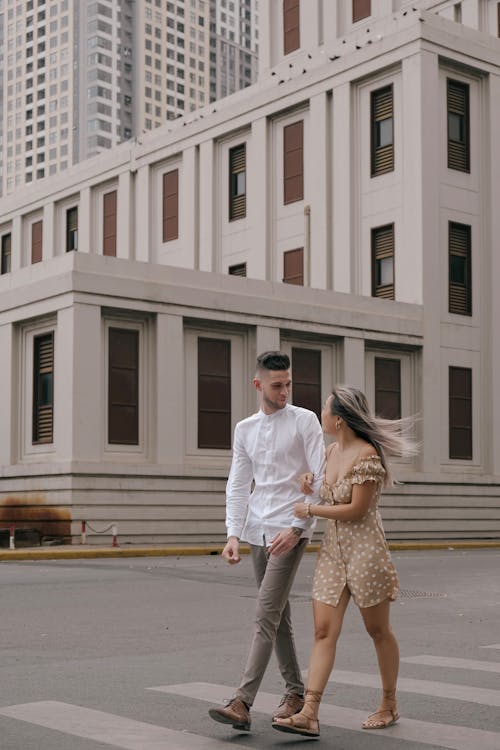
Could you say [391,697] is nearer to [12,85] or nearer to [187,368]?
[187,368]

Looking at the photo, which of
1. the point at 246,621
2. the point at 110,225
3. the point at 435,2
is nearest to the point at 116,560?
the point at 246,621

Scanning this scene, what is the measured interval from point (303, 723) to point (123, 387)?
23.4m

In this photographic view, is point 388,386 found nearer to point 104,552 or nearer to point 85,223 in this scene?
point 104,552

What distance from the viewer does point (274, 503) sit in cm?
684

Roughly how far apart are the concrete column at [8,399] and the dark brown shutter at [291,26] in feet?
63.2

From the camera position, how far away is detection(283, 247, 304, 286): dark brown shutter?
38.0 m

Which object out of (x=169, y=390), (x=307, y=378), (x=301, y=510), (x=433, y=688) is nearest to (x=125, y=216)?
(x=307, y=378)

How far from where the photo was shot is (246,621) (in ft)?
40.5

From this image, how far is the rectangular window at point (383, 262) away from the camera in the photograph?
1394 inches

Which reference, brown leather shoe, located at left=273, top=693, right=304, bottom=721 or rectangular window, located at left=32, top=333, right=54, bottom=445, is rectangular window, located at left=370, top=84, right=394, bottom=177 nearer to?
rectangular window, located at left=32, top=333, right=54, bottom=445

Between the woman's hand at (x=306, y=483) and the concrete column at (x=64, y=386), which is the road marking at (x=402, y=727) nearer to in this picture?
the woman's hand at (x=306, y=483)

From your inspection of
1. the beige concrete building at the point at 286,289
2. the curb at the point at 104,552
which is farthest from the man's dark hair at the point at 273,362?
the beige concrete building at the point at 286,289

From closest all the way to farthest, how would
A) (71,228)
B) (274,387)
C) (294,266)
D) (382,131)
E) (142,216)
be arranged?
1. (274,387)
2. (382,131)
3. (294,266)
4. (142,216)
5. (71,228)

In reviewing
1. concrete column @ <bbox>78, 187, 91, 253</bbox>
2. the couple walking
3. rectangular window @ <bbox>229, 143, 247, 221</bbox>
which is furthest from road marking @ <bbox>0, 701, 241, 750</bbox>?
concrete column @ <bbox>78, 187, 91, 253</bbox>
